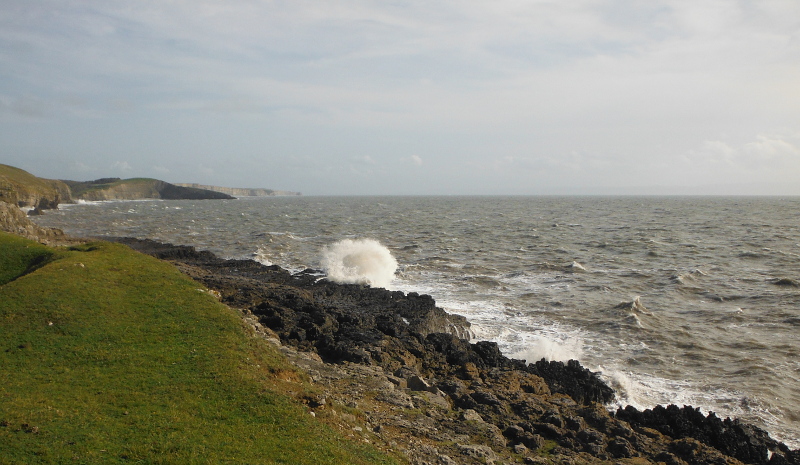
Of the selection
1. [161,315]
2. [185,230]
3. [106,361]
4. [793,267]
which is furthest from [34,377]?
[185,230]

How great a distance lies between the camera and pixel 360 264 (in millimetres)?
38906

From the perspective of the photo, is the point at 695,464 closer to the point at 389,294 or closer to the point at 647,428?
the point at 647,428

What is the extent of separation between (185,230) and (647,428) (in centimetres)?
6699

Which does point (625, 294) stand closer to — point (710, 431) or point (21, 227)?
point (710, 431)

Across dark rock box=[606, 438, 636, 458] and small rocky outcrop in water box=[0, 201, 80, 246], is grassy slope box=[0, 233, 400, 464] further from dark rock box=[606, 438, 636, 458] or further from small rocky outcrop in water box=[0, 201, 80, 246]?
small rocky outcrop in water box=[0, 201, 80, 246]

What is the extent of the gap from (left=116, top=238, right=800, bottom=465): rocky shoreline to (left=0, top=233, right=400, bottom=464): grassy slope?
1.65 meters

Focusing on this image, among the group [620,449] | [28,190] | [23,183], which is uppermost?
[23,183]

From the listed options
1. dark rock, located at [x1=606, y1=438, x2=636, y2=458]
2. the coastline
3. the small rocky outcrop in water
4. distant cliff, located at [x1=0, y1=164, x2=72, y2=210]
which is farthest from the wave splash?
distant cliff, located at [x1=0, y1=164, x2=72, y2=210]

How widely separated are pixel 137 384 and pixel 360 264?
86.3 ft

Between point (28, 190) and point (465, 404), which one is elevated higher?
point (28, 190)

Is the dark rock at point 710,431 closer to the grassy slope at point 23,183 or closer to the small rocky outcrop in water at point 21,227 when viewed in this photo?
the small rocky outcrop in water at point 21,227

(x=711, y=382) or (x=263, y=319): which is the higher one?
(x=263, y=319)

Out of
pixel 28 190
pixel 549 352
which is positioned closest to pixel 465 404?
pixel 549 352

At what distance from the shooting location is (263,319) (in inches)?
894
